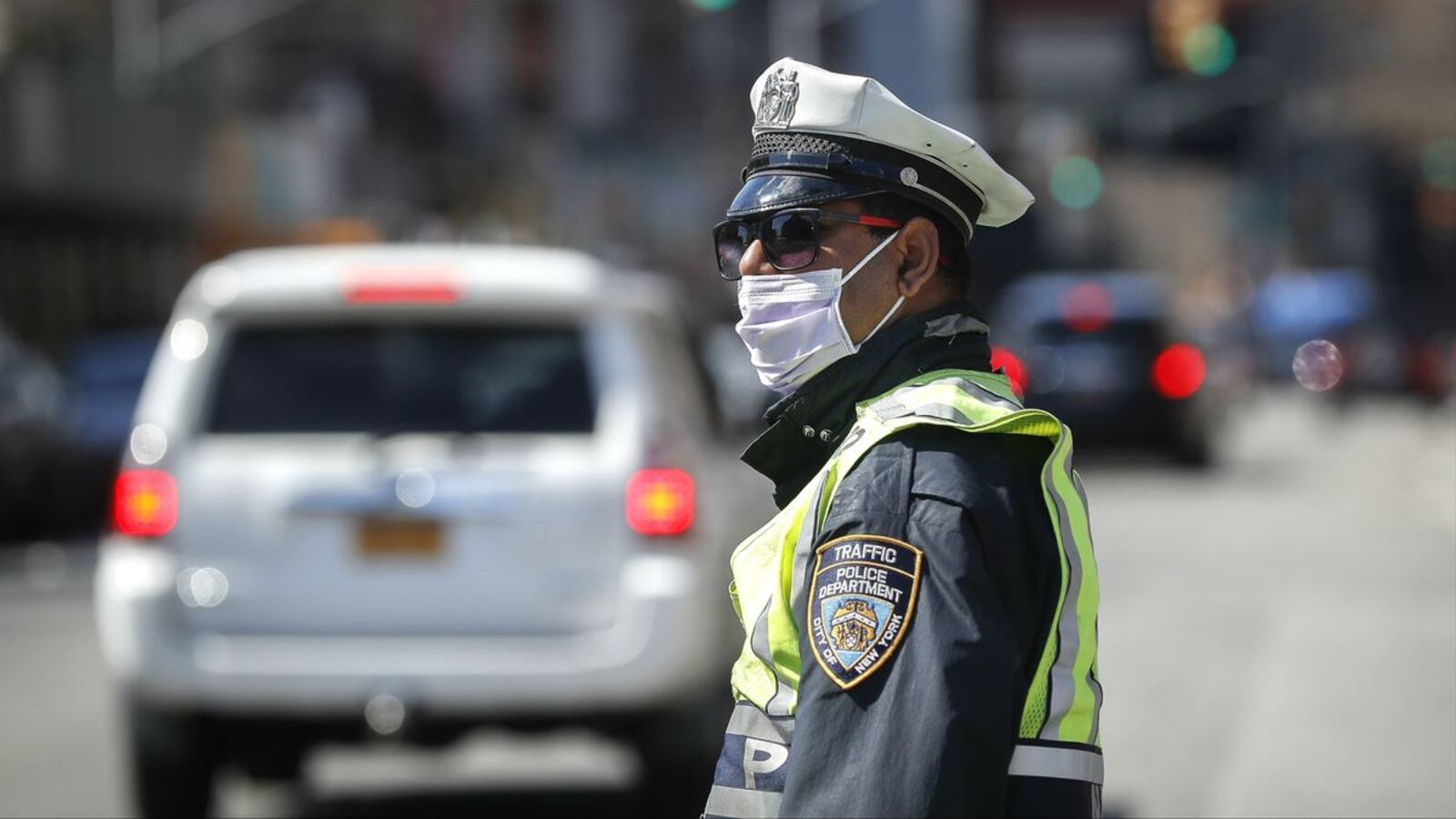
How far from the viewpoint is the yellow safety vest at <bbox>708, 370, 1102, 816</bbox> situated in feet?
8.32

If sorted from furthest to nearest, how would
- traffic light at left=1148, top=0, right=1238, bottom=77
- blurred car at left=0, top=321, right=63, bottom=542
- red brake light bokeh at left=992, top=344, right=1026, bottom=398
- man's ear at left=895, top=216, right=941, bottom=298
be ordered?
traffic light at left=1148, top=0, right=1238, bottom=77 → red brake light bokeh at left=992, top=344, right=1026, bottom=398 → blurred car at left=0, top=321, right=63, bottom=542 → man's ear at left=895, top=216, right=941, bottom=298

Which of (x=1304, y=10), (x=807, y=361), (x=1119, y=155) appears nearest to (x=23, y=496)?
(x=807, y=361)

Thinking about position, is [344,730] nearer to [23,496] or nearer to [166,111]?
[23,496]

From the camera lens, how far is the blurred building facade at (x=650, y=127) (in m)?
37.5

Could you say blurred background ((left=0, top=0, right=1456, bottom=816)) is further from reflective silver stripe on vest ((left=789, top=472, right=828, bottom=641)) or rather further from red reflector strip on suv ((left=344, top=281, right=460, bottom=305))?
reflective silver stripe on vest ((left=789, top=472, right=828, bottom=641))

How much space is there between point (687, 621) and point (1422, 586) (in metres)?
8.27

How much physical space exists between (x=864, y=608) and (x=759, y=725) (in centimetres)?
29

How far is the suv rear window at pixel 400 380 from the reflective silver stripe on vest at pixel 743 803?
4531 mm

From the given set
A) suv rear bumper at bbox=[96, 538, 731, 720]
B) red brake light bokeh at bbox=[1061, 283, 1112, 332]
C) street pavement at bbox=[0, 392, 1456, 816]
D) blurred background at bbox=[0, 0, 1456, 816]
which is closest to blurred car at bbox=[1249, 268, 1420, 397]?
blurred background at bbox=[0, 0, 1456, 816]

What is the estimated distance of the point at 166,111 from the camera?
4091cm

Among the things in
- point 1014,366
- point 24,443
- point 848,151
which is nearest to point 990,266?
point 1014,366

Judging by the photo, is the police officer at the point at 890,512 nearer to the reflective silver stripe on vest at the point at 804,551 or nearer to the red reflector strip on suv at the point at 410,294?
the reflective silver stripe on vest at the point at 804,551

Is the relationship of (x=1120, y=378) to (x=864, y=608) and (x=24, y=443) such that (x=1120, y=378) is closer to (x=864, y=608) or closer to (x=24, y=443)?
(x=24, y=443)

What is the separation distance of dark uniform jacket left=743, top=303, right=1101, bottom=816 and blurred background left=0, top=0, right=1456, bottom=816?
4.59 meters
